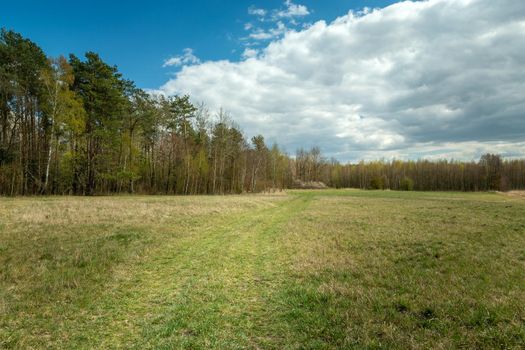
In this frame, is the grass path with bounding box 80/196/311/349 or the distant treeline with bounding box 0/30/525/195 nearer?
the grass path with bounding box 80/196/311/349

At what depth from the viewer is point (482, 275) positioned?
7.38 m

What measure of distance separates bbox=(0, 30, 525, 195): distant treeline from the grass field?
78.7 ft

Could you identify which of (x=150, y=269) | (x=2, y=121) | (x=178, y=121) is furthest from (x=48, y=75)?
(x=150, y=269)

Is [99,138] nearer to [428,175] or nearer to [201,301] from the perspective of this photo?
[201,301]

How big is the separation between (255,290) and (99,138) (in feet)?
128

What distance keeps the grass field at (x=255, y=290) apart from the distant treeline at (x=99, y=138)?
24.0m

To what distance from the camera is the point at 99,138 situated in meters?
37.6

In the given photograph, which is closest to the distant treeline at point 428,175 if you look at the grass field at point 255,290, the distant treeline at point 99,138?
the distant treeline at point 99,138

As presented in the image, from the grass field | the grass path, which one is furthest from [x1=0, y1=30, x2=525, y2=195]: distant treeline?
the grass path

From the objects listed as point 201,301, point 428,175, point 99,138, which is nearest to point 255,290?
point 201,301

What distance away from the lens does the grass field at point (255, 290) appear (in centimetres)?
450

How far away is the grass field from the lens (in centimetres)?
450

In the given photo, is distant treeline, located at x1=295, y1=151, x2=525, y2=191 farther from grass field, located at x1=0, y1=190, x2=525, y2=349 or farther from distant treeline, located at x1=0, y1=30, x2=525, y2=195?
grass field, located at x1=0, y1=190, x2=525, y2=349

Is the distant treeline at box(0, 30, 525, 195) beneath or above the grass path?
above
